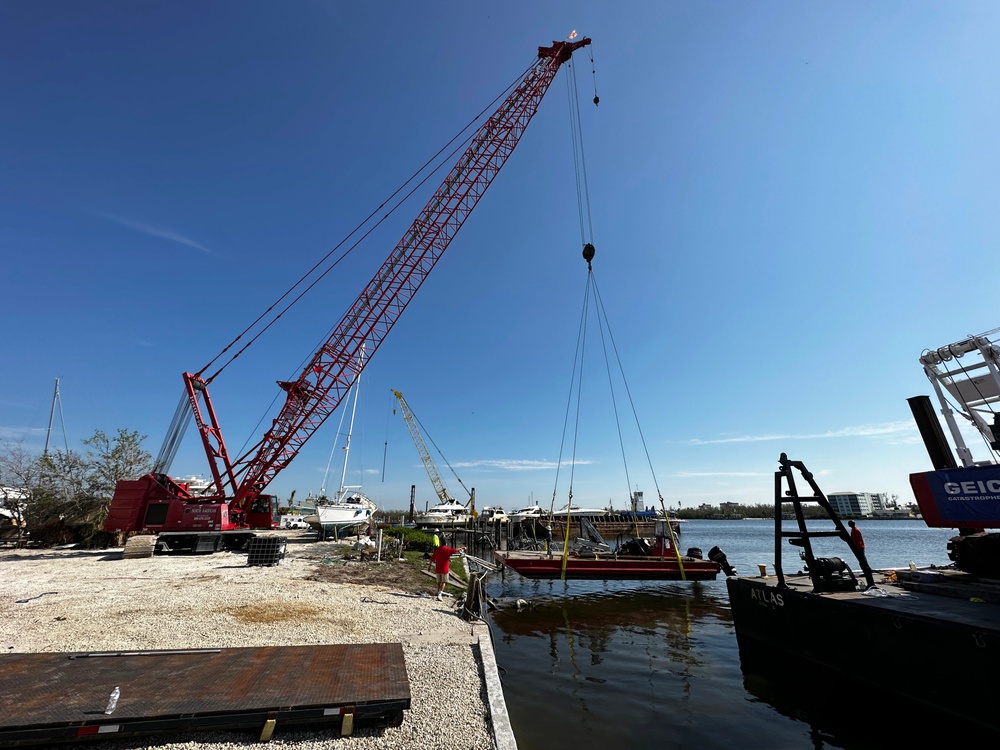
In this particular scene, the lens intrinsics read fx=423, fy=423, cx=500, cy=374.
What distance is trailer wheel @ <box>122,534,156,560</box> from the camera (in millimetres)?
23984

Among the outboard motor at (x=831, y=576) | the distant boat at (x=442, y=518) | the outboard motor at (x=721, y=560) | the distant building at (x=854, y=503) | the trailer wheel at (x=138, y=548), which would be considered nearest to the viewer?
the outboard motor at (x=831, y=576)

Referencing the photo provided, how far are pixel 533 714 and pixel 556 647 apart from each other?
17.2 ft

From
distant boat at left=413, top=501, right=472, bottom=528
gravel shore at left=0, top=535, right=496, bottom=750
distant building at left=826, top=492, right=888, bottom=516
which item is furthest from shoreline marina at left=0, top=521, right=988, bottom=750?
distant building at left=826, top=492, right=888, bottom=516

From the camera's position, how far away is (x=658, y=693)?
1070cm

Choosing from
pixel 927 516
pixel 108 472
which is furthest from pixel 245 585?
pixel 108 472

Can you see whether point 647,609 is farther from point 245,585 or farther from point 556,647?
point 245,585

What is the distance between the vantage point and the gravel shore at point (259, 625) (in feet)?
20.5

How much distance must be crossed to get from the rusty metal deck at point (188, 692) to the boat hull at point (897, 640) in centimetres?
1017

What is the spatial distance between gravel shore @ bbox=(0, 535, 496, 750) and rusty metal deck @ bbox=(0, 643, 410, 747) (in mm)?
295

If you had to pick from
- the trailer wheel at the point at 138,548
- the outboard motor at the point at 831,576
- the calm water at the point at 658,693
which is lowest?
the calm water at the point at 658,693

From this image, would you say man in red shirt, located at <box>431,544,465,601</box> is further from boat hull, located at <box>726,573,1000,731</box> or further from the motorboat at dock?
boat hull, located at <box>726,573,1000,731</box>

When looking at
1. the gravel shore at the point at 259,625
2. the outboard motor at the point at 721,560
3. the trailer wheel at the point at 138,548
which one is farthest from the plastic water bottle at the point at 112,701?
the trailer wheel at the point at 138,548

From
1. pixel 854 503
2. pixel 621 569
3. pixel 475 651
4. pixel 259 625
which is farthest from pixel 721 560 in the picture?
pixel 854 503

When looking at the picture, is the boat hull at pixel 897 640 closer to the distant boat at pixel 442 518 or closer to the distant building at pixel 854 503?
the distant boat at pixel 442 518
